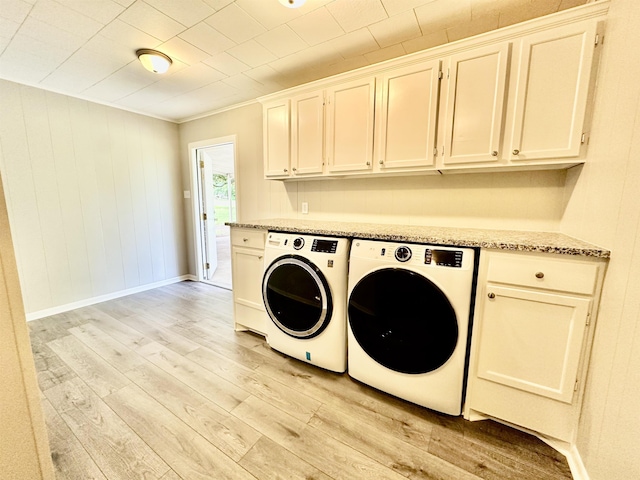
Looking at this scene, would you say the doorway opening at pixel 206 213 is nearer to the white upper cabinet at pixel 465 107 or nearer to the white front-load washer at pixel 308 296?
the white upper cabinet at pixel 465 107

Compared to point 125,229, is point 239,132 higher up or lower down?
higher up

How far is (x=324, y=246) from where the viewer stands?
1735 mm

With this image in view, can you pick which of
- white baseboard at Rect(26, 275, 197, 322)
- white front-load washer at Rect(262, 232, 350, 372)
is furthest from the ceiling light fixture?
white baseboard at Rect(26, 275, 197, 322)

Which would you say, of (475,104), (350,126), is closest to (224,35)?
(350,126)

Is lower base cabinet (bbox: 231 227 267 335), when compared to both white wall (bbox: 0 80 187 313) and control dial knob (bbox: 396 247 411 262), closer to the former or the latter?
control dial knob (bbox: 396 247 411 262)

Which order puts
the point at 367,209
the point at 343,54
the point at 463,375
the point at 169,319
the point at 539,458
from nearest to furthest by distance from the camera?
the point at 539,458, the point at 463,375, the point at 343,54, the point at 367,209, the point at 169,319

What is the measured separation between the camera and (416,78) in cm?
171

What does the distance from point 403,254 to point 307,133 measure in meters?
1.40

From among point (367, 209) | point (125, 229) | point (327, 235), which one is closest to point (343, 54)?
point (367, 209)

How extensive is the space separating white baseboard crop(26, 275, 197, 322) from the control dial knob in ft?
11.7

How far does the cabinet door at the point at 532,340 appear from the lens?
3.88ft

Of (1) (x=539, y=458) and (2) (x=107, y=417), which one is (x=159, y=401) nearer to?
(2) (x=107, y=417)

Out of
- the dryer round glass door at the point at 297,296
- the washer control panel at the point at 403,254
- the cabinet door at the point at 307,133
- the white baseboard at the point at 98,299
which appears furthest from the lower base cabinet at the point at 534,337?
the white baseboard at the point at 98,299

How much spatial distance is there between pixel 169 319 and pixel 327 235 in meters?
2.06
